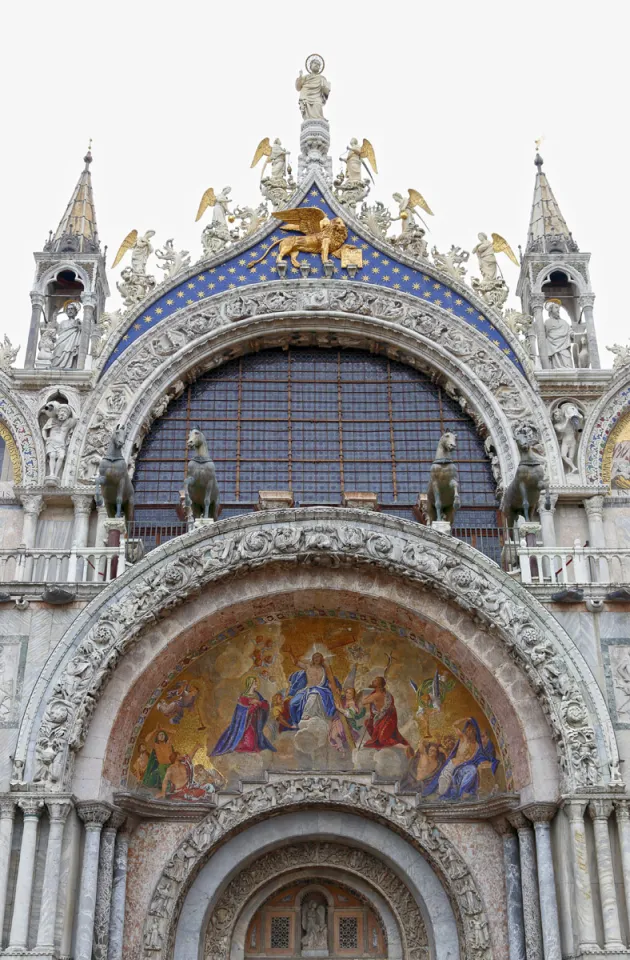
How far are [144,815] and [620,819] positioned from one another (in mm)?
6372

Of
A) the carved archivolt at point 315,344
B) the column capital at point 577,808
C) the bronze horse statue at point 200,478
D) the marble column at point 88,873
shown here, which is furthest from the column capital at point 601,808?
the bronze horse statue at point 200,478

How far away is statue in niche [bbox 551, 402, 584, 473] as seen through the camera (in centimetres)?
1933

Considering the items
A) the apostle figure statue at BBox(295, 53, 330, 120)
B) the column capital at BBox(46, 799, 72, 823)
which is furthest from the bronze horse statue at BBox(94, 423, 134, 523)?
the apostle figure statue at BBox(295, 53, 330, 120)

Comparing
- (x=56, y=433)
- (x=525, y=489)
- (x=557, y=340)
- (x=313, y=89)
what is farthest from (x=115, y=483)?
(x=313, y=89)

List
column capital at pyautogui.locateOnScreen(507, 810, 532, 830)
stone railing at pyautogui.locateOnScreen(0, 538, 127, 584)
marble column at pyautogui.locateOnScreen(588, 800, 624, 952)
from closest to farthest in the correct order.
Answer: marble column at pyautogui.locateOnScreen(588, 800, 624, 952), column capital at pyautogui.locateOnScreen(507, 810, 532, 830), stone railing at pyautogui.locateOnScreen(0, 538, 127, 584)

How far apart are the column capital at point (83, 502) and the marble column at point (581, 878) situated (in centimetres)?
890

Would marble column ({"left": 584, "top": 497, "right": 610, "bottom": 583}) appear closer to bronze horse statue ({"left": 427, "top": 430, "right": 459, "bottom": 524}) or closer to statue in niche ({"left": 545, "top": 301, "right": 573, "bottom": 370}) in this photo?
statue in niche ({"left": 545, "top": 301, "right": 573, "bottom": 370})

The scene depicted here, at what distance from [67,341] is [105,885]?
9.81 m

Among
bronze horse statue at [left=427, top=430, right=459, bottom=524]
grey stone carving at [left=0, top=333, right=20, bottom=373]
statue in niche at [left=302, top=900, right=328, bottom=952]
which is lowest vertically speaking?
statue in niche at [left=302, top=900, right=328, bottom=952]

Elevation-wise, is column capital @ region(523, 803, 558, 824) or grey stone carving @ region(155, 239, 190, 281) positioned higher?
grey stone carving @ region(155, 239, 190, 281)

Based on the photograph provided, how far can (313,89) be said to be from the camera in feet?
79.1

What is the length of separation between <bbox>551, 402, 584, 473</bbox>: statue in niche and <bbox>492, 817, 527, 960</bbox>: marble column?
6602mm

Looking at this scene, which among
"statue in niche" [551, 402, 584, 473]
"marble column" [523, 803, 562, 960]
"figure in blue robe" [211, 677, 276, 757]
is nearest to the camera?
"marble column" [523, 803, 562, 960]

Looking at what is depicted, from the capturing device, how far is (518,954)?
14727 millimetres
